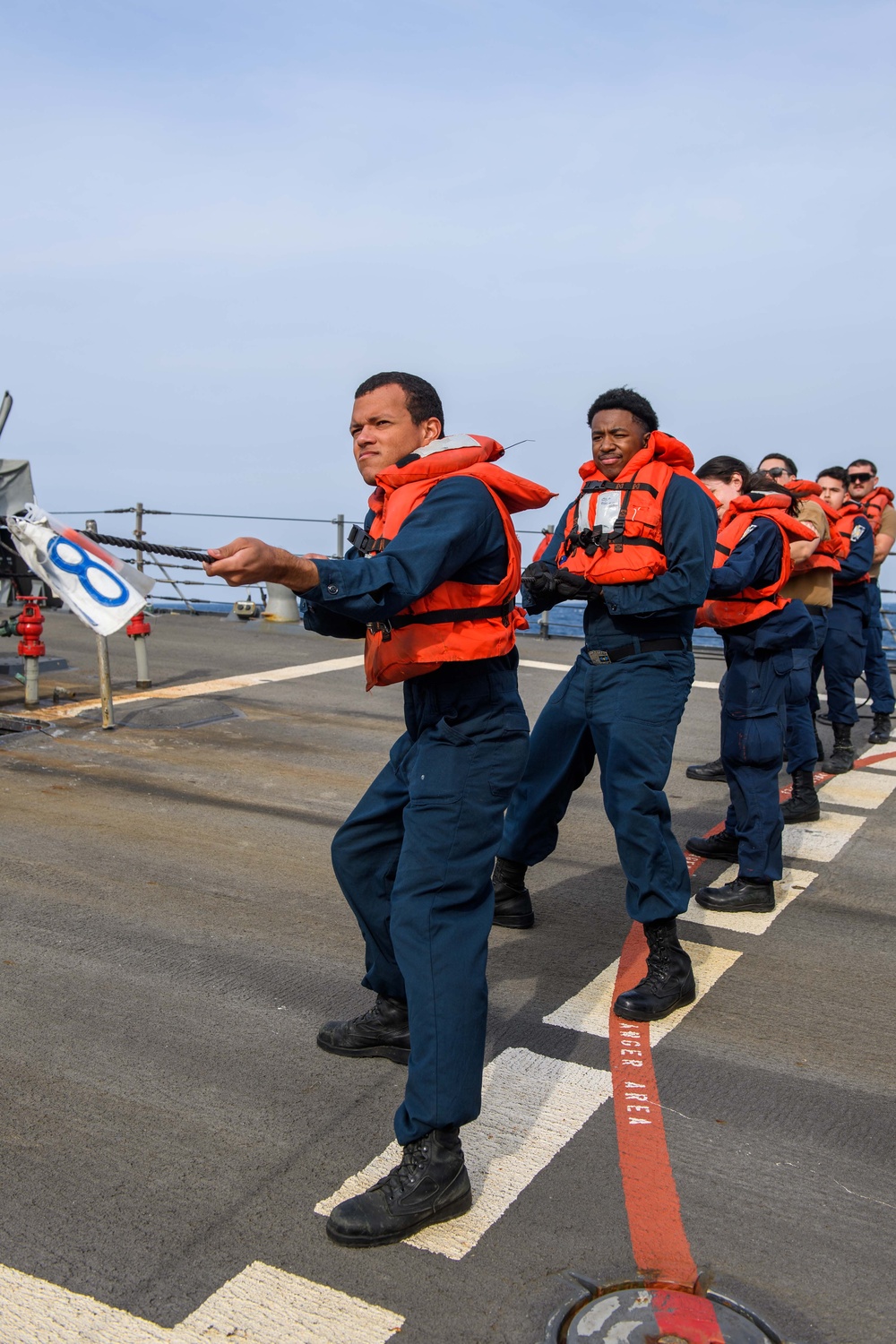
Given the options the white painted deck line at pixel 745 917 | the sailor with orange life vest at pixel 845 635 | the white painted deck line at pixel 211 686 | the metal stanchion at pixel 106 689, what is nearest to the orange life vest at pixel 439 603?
the white painted deck line at pixel 745 917

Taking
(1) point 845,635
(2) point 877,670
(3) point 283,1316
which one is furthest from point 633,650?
(2) point 877,670

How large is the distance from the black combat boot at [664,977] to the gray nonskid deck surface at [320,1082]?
0.09 metres

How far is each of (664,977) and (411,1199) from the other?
5.67ft

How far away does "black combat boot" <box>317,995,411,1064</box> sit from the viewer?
387cm

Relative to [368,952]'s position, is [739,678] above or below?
above

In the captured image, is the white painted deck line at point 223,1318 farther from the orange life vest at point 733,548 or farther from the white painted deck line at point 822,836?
the white painted deck line at point 822,836

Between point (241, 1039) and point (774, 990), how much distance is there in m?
2.06

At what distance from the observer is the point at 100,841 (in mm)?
6254

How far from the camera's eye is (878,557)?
10039 millimetres

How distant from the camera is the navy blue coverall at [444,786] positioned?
292 cm

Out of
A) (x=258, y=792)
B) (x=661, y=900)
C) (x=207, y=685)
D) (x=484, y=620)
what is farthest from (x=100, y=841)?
(x=207, y=685)

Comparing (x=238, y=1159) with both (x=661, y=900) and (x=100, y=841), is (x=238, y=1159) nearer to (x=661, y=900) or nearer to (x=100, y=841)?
(x=661, y=900)

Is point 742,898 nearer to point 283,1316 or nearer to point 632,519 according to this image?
point 632,519

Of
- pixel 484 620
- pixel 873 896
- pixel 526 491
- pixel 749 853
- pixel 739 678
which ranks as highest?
pixel 526 491
